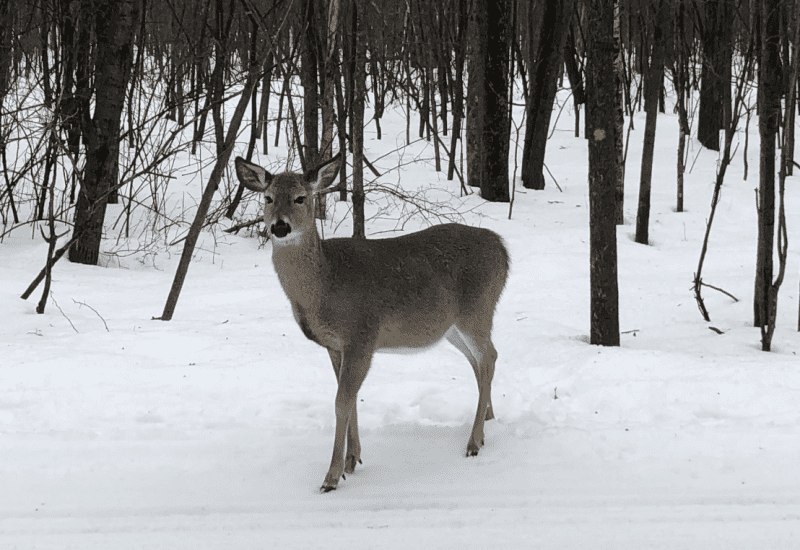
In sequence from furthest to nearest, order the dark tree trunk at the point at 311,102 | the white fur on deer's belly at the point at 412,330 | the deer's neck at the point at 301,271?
1. the dark tree trunk at the point at 311,102
2. the white fur on deer's belly at the point at 412,330
3. the deer's neck at the point at 301,271

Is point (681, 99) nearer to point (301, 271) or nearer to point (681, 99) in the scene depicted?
point (681, 99)

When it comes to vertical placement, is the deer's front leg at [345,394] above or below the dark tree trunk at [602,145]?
below

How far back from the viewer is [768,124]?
25.9 ft

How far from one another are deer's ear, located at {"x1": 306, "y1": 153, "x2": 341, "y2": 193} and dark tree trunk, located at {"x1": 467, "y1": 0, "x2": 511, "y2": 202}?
10.6m

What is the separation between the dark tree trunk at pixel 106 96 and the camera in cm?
1105

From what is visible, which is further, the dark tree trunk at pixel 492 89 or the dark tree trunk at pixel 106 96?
the dark tree trunk at pixel 492 89

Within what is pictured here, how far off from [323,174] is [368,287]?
0.78 meters

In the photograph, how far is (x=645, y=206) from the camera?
12992mm

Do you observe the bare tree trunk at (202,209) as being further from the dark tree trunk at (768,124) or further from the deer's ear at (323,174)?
the dark tree trunk at (768,124)

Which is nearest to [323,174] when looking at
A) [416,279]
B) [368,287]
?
[368,287]

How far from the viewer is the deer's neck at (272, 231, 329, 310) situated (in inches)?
199

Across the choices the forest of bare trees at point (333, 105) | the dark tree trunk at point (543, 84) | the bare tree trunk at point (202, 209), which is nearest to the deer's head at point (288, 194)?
the forest of bare trees at point (333, 105)

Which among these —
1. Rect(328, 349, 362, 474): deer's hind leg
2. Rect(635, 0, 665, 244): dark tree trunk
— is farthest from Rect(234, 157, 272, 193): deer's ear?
Rect(635, 0, 665, 244): dark tree trunk

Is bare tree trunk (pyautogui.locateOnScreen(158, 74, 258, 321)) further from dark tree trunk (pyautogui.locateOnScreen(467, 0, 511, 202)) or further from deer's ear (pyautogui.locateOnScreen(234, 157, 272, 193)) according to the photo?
dark tree trunk (pyautogui.locateOnScreen(467, 0, 511, 202))
